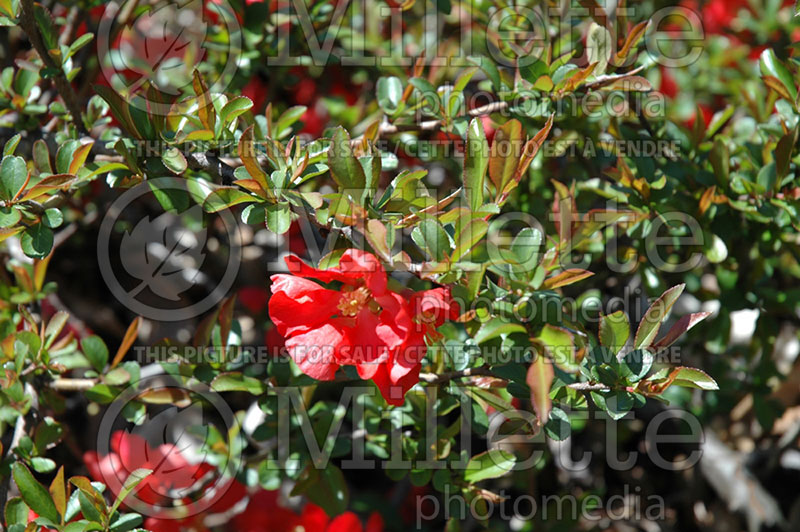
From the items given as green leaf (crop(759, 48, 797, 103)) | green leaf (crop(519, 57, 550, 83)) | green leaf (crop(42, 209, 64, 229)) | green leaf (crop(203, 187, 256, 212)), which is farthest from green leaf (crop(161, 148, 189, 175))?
green leaf (crop(759, 48, 797, 103))

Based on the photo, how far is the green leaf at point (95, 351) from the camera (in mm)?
1107

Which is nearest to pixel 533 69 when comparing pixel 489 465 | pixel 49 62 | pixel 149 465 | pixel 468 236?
pixel 468 236

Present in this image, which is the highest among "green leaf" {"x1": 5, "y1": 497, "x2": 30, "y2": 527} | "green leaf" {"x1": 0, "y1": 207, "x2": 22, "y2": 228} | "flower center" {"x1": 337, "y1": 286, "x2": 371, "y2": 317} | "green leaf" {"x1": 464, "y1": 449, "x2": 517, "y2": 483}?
"green leaf" {"x1": 0, "y1": 207, "x2": 22, "y2": 228}

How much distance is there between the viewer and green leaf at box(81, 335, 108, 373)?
1107mm

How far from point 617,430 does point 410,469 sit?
0.70 meters

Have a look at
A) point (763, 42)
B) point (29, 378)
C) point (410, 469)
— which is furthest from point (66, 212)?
point (763, 42)

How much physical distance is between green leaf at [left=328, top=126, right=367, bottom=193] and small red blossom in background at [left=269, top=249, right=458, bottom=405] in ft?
0.31

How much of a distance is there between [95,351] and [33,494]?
0.82ft

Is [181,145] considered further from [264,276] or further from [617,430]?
[617,430]

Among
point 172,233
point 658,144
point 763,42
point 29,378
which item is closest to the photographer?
point 29,378

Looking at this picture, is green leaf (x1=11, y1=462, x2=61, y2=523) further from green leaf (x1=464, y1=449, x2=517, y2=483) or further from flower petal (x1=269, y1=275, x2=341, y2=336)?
green leaf (x1=464, y1=449, x2=517, y2=483)

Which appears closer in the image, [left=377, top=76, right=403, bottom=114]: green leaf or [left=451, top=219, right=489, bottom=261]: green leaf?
[left=451, top=219, right=489, bottom=261]: green leaf

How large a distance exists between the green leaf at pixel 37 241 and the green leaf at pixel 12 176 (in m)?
0.05

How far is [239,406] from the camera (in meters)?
1.68
